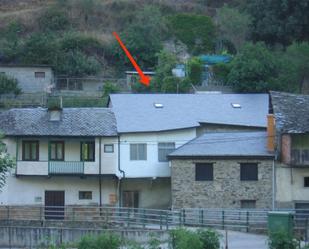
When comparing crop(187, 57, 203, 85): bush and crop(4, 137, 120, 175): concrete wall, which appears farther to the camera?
crop(187, 57, 203, 85): bush

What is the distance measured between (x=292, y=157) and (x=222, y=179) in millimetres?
3658

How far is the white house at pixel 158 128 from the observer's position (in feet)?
180

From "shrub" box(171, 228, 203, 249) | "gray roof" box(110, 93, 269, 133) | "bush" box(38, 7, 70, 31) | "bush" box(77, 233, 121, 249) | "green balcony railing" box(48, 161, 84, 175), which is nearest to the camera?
"shrub" box(171, 228, 203, 249)

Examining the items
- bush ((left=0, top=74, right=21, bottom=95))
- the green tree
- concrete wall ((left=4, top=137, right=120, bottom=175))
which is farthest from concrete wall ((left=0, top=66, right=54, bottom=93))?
concrete wall ((left=4, top=137, right=120, bottom=175))

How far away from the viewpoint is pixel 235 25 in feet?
242

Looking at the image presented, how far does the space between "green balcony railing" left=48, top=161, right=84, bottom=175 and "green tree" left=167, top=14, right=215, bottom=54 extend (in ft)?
79.9

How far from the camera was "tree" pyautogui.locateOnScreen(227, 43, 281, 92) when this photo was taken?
210 ft

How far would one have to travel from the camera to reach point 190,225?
46.8 metres

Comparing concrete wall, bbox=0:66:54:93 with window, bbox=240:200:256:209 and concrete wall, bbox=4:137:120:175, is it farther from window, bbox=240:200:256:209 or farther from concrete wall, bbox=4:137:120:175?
window, bbox=240:200:256:209

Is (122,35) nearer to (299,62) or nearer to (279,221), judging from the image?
(299,62)

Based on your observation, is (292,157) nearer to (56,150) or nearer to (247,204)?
(247,204)

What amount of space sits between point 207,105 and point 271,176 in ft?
25.6

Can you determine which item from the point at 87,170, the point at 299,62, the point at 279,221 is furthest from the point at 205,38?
the point at 279,221

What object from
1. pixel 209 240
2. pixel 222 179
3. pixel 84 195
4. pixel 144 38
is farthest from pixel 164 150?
pixel 209 240
